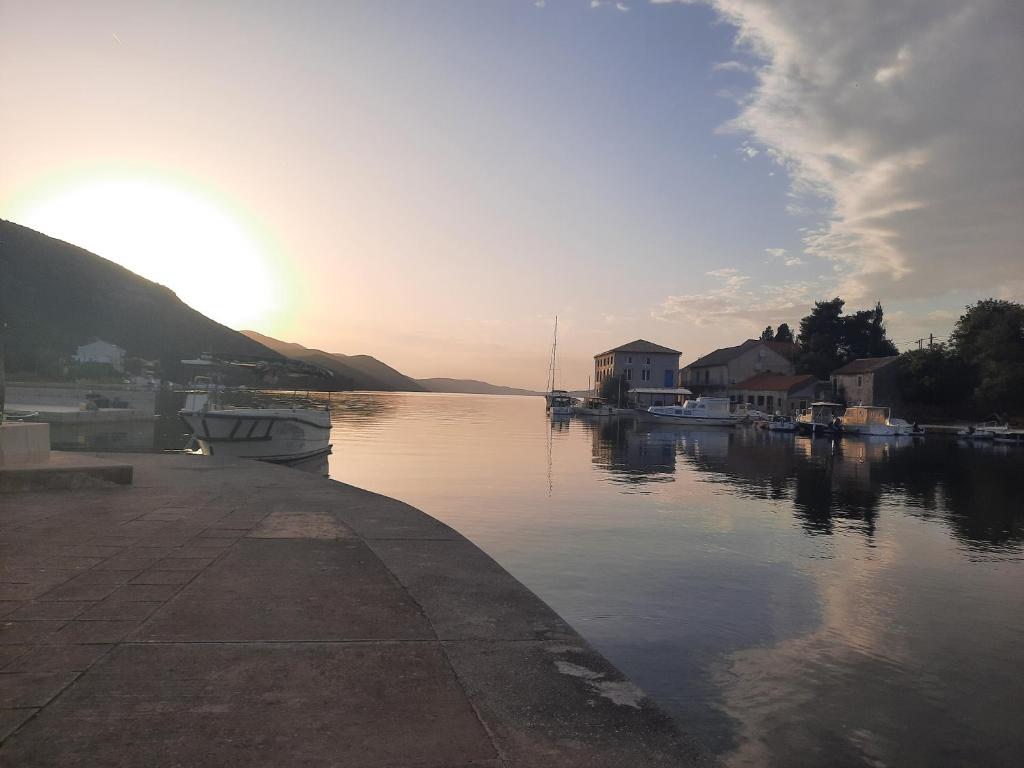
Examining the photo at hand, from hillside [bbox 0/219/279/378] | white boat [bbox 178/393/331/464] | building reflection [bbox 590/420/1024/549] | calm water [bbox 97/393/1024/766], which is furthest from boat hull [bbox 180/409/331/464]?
hillside [bbox 0/219/279/378]

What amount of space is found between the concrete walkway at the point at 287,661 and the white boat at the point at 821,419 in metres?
Result: 69.8

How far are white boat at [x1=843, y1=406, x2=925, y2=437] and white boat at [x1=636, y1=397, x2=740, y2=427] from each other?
12.9m

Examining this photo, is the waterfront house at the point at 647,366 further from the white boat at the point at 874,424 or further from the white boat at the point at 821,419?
the white boat at the point at 874,424

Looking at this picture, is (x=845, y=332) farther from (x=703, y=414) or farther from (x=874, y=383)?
(x=703, y=414)

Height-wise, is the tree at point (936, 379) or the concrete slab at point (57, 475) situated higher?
the tree at point (936, 379)

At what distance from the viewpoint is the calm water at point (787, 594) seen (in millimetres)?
6609

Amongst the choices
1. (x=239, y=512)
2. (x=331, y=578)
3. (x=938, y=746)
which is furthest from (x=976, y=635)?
(x=239, y=512)

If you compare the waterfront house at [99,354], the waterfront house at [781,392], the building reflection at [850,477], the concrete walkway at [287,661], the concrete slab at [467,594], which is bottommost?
the building reflection at [850,477]

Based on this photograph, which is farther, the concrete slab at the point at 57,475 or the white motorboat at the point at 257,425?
the white motorboat at the point at 257,425

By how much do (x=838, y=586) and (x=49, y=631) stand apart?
38.7 ft

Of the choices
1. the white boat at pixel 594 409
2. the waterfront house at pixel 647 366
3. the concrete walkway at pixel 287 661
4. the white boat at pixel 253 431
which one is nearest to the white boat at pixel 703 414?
the white boat at pixel 594 409

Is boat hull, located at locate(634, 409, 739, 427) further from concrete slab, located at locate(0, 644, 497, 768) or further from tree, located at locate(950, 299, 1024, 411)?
concrete slab, located at locate(0, 644, 497, 768)

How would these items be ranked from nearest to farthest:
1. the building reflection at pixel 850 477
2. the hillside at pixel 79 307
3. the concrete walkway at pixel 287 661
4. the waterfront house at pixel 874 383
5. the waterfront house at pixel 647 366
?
the concrete walkway at pixel 287 661
the building reflection at pixel 850 477
the waterfront house at pixel 874 383
the hillside at pixel 79 307
the waterfront house at pixel 647 366

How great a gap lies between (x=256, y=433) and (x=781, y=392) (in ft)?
266
